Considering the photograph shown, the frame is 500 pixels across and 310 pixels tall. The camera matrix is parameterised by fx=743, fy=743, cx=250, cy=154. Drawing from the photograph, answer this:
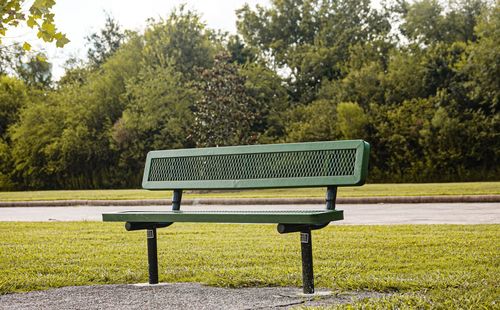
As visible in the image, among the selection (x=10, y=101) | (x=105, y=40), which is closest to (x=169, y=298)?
(x=10, y=101)

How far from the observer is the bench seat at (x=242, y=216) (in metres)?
5.10

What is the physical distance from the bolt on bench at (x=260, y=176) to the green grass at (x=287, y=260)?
1.85 ft

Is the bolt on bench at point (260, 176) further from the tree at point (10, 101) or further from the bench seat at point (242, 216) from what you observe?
the tree at point (10, 101)

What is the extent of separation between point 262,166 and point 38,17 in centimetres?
219

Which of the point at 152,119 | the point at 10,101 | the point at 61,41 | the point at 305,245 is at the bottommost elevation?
the point at 305,245

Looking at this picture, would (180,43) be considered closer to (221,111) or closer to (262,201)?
(221,111)

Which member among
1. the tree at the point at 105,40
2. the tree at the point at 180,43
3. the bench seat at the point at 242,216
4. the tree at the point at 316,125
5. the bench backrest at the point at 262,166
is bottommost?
the bench seat at the point at 242,216

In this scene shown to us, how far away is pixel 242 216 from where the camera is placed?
5477mm

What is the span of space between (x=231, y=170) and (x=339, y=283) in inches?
55.2

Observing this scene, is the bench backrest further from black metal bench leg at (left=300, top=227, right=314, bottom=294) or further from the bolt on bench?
black metal bench leg at (left=300, top=227, right=314, bottom=294)

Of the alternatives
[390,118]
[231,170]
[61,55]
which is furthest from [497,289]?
[61,55]

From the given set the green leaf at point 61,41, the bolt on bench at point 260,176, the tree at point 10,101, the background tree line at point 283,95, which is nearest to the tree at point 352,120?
the background tree line at point 283,95

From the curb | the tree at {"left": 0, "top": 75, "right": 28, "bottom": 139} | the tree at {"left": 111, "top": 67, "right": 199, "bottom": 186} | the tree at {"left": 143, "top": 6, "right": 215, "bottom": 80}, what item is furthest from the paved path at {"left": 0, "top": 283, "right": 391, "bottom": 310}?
the tree at {"left": 0, "top": 75, "right": 28, "bottom": 139}

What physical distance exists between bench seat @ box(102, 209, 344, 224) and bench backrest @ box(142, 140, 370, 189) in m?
0.35
